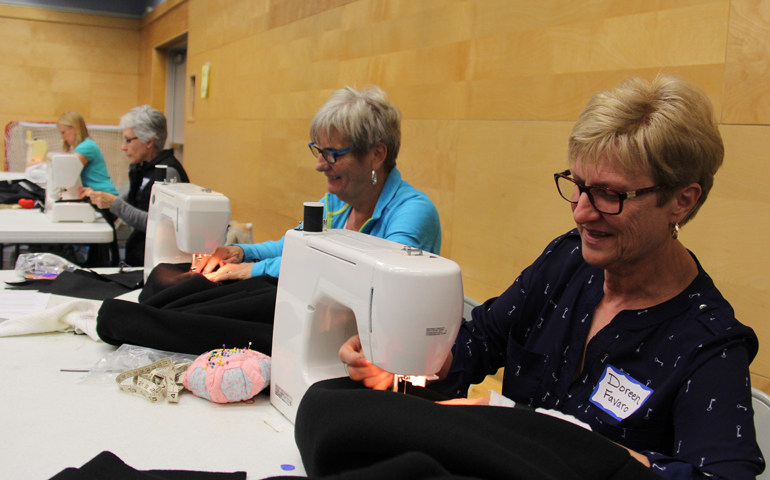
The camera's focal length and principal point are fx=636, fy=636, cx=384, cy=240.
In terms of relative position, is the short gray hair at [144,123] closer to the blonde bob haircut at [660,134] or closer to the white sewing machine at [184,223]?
the white sewing machine at [184,223]

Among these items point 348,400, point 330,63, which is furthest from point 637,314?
point 330,63

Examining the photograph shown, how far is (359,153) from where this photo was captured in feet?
6.89

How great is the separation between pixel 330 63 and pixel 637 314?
130 inches

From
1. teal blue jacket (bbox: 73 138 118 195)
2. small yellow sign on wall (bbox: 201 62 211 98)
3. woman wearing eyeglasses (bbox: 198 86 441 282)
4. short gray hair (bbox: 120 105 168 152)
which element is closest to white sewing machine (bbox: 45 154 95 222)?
short gray hair (bbox: 120 105 168 152)

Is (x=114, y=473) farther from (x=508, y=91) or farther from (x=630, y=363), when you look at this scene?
(x=508, y=91)

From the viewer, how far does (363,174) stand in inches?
83.9

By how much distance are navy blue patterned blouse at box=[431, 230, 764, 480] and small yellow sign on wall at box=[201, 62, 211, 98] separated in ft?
19.2

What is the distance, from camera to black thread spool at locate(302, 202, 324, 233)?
1309 millimetres

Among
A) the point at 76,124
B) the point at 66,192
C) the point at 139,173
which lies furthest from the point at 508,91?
the point at 76,124

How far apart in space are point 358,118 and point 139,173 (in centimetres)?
220

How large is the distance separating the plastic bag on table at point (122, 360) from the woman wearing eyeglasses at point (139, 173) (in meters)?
2.10

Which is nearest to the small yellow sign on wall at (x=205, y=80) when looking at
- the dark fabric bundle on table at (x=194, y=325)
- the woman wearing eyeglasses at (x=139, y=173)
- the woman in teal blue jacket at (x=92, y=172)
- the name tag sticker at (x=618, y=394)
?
the woman in teal blue jacket at (x=92, y=172)

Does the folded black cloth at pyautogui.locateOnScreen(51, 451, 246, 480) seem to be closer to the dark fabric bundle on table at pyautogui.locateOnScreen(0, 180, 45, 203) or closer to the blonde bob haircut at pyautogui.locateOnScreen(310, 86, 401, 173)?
the blonde bob haircut at pyautogui.locateOnScreen(310, 86, 401, 173)

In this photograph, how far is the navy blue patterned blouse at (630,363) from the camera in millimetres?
934
